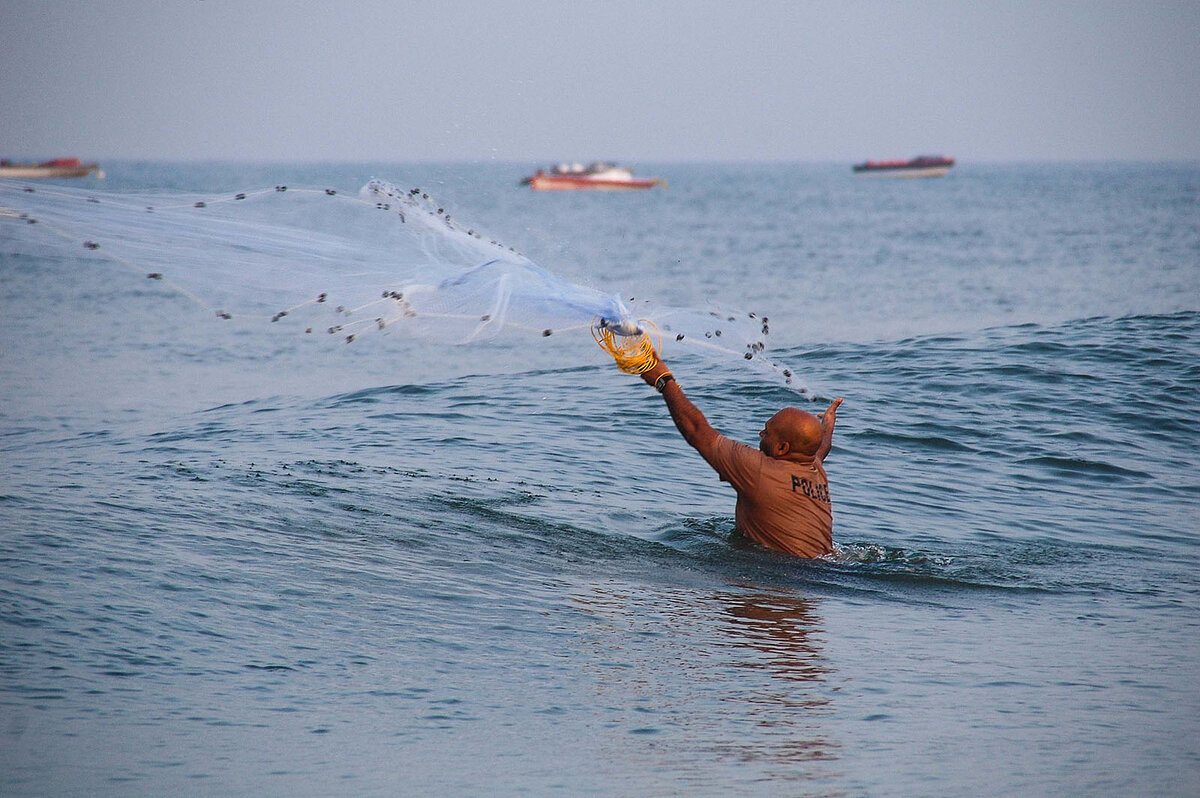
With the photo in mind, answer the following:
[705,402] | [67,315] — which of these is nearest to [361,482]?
[705,402]

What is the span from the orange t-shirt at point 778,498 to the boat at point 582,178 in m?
84.5

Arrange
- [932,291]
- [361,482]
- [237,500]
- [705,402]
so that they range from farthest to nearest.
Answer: [932,291], [705,402], [361,482], [237,500]

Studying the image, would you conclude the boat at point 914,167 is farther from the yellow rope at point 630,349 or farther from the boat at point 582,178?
the yellow rope at point 630,349

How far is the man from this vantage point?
7.48m

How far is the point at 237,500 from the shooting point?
9438 millimetres

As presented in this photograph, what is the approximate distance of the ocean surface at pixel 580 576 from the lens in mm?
5312

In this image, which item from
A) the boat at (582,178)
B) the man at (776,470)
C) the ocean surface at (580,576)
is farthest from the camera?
the boat at (582,178)

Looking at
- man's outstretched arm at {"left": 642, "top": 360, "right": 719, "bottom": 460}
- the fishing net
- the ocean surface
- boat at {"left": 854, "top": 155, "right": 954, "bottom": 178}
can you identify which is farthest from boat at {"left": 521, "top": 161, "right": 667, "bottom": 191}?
man's outstretched arm at {"left": 642, "top": 360, "right": 719, "bottom": 460}

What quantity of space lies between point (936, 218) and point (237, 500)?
5491 centimetres

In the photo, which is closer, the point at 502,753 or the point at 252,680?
the point at 502,753

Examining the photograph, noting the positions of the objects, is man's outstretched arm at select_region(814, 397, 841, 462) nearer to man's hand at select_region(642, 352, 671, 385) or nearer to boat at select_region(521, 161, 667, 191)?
man's hand at select_region(642, 352, 671, 385)

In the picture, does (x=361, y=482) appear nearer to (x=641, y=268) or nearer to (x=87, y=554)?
(x=87, y=554)

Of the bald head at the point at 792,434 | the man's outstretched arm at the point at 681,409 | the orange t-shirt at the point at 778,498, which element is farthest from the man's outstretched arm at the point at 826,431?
the man's outstretched arm at the point at 681,409

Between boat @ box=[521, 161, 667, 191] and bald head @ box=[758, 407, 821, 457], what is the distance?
8471 centimetres
